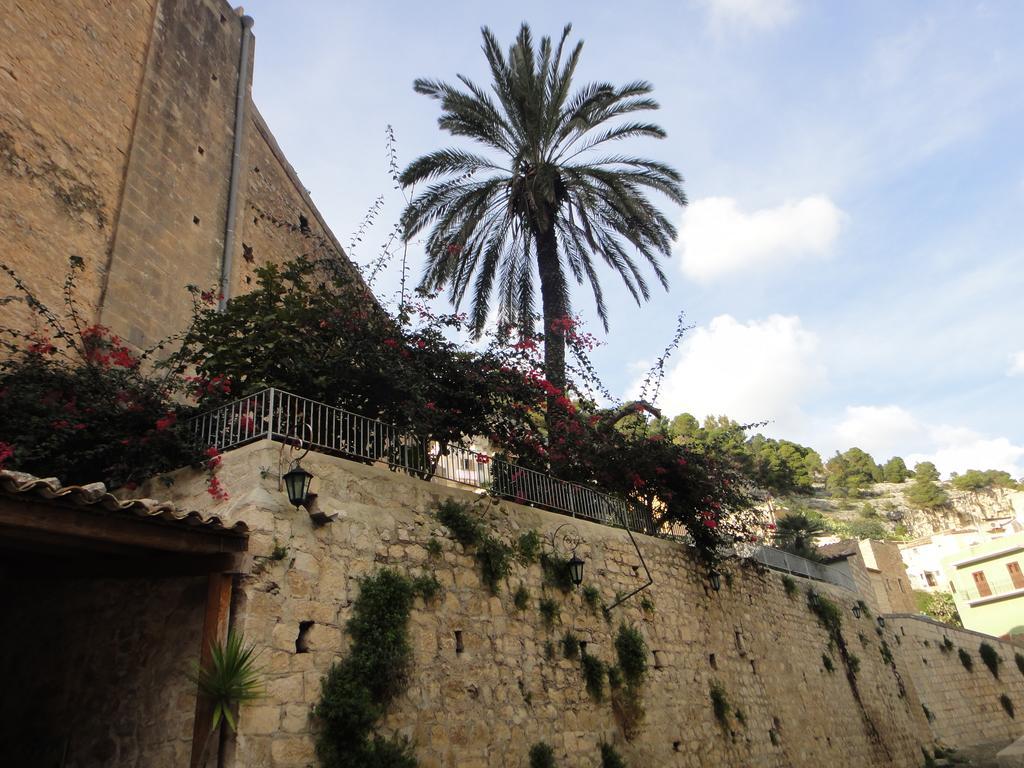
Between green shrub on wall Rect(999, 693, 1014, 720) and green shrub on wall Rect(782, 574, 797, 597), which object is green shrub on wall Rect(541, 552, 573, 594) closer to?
green shrub on wall Rect(782, 574, 797, 597)

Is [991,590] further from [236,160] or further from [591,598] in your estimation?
[236,160]

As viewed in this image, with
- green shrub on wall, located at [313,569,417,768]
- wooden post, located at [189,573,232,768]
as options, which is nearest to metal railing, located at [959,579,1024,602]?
green shrub on wall, located at [313,569,417,768]

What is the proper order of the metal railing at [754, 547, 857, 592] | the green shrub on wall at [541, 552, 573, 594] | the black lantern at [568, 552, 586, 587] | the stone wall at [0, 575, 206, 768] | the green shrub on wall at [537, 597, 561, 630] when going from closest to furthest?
the stone wall at [0, 575, 206, 768], the green shrub on wall at [537, 597, 561, 630], the green shrub on wall at [541, 552, 573, 594], the black lantern at [568, 552, 586, 587], the metal railing at [754, 547, 857, 592]

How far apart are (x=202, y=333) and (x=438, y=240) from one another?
5.74 m

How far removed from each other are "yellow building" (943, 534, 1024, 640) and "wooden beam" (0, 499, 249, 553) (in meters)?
38.1

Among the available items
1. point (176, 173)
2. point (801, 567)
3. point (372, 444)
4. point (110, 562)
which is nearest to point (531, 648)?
point (372, 444)

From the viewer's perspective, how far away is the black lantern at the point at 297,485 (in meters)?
6.41

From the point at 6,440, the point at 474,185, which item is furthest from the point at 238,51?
the point at 6,440

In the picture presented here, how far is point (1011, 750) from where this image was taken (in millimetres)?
8078

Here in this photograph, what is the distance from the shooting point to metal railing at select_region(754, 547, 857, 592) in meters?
15.0

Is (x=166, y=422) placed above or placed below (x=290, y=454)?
above

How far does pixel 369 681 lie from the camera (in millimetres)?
6297

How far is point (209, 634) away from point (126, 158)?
905 centimetres

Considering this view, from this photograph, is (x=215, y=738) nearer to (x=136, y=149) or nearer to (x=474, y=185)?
(x=136, y=149)
